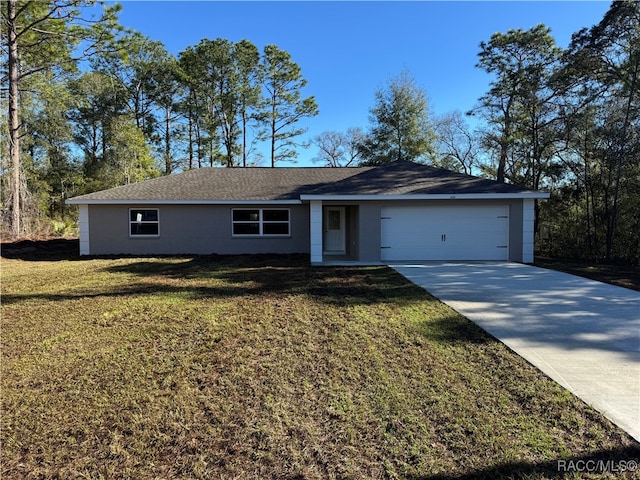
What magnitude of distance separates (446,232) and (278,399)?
1039 centimetres

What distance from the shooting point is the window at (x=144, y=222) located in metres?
14.1

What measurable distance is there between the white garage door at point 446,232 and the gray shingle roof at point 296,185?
704 millimetres

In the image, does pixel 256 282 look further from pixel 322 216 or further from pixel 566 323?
pixel 566 323

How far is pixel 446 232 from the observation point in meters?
12.3

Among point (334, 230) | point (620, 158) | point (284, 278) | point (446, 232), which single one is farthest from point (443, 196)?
point (620, 158)

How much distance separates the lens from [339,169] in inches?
701

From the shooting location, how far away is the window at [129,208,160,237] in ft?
46.2

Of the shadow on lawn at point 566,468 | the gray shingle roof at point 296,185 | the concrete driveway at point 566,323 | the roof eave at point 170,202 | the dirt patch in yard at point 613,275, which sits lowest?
the shadow on lawn at point 566,468

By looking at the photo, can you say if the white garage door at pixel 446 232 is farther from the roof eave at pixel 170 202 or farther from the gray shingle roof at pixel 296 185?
the roof eave at pixel 170 202

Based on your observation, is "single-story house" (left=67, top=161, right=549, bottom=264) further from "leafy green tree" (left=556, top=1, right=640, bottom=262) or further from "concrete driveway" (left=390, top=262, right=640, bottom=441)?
"leafy green tree" (left=556, top=1, right=640, bottom=262)

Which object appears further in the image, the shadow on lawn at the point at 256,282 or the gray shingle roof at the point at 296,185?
the gray shingle roof at the point at 296,185

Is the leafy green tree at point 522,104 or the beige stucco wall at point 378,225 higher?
the leafy green tree at point 522,104

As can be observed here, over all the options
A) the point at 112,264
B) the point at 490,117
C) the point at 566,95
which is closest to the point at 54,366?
the point at 112,264

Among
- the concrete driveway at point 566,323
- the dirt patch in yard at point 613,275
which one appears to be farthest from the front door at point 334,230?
the dirt patch in yard at point 613,275
